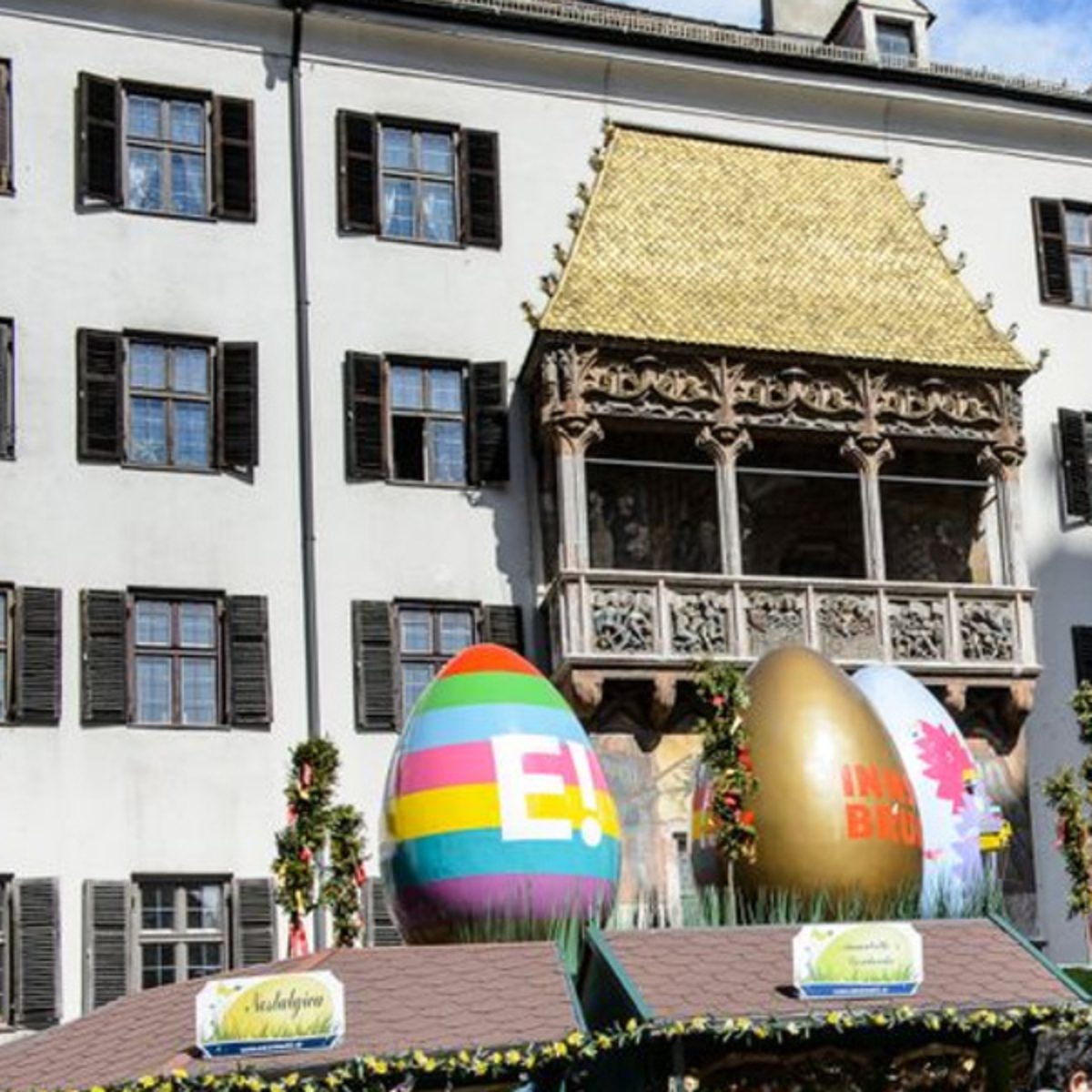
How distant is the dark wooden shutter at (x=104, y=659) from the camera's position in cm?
2603

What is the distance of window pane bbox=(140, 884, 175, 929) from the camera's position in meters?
25.9

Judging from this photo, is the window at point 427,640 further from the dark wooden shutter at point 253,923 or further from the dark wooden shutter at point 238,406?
the dark wooden shutter at point 253,923

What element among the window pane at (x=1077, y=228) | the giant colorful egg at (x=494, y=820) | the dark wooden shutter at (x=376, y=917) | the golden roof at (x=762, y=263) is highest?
the window pane at (x=1077, y=228)

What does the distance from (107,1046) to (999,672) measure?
16.4 meters

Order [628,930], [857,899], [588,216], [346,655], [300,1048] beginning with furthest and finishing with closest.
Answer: [588,216]
[346,655]
[857,899]
[628,930]
[300,1048]

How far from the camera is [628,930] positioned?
1606 centimetres

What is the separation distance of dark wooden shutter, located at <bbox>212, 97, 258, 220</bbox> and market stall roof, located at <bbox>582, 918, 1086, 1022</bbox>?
582 inches

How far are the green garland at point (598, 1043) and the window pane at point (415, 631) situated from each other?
13.1 meters

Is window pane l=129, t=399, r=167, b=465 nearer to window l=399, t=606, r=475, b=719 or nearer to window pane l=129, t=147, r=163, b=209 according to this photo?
window pane l=129, t=147, r=163, b=209

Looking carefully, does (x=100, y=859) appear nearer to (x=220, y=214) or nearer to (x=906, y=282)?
(x=220, y=214)

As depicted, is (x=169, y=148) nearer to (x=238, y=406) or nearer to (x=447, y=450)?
(x=238, y=406)

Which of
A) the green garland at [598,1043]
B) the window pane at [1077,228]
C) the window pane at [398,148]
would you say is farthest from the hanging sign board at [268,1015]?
the window pane at [1077,228]

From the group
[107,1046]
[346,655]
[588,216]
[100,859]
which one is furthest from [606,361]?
[107,1046]

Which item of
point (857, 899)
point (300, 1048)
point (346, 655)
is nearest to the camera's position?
point (300, 1048)
